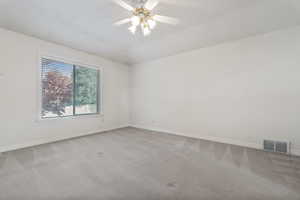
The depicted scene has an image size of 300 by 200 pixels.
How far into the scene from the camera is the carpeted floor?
1.61 m

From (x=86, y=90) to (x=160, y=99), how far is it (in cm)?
261

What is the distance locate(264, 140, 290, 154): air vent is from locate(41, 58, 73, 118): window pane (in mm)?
5234

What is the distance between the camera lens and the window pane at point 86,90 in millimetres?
4301

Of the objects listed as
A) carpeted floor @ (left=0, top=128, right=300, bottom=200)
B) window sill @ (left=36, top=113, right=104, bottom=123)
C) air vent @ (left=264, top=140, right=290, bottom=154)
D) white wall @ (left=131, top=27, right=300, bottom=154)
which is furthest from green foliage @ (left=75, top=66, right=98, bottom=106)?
air vent @ (left=264, top=140, right=290, bottom=154)

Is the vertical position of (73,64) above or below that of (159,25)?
below

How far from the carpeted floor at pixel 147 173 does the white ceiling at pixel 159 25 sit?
Result: 2726mm

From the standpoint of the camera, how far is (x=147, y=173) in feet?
6.85

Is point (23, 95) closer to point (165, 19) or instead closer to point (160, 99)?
point (165, 19)

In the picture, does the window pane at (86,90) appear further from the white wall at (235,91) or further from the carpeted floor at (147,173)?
the white wall at (235,91)

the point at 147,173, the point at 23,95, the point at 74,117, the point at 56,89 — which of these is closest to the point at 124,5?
the point at 147,173

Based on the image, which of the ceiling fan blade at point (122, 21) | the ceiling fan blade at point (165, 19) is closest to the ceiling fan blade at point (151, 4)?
the ceiling fan blade at point (165, 19)

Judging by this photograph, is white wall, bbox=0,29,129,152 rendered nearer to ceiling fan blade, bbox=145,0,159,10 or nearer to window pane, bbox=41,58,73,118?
window pane, bbox=41,58,73,118

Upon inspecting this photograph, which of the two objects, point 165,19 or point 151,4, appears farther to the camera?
point 165,19

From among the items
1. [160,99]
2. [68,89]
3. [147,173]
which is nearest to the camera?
[147,173]
